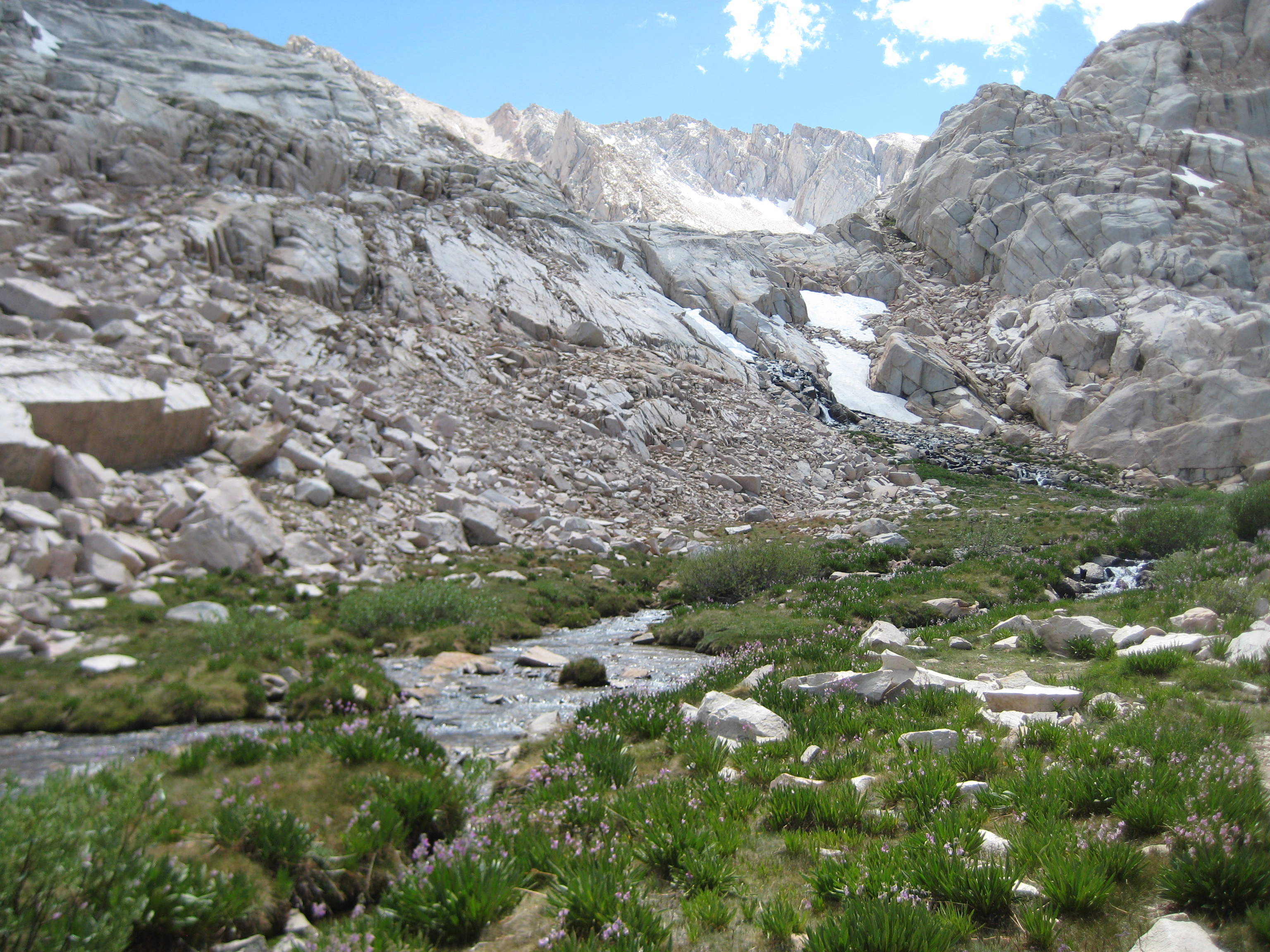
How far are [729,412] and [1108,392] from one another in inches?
1429

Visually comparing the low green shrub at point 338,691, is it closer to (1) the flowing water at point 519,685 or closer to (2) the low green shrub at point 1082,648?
(1) the flowing water at point 519,685

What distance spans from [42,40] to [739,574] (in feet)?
166

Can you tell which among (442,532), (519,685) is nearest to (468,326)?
(442,532)

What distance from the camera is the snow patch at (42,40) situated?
37781 mm

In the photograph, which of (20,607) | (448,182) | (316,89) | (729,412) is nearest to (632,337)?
(729,412)

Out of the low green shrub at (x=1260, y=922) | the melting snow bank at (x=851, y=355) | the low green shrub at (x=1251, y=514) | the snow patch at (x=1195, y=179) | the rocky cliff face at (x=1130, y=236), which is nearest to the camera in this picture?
the low green shrub at (x=1260, y=922)

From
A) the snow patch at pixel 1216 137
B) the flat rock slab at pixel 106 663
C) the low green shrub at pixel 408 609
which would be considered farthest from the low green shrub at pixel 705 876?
the snow patch at pixel 1216 137

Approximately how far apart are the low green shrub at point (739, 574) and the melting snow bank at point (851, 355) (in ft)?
128

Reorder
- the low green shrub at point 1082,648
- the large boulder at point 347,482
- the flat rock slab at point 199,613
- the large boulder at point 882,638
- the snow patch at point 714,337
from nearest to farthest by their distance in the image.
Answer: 1. the low green shrub at point 1082,648
2. the large boulder at point 882,638
3. the flat rock slab at point 199,613
4. the large boulder at point 347,482
5. the snow patch at point 714,337

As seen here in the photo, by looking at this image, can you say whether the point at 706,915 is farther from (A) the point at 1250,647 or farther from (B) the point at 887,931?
(A) the point at 1250,647

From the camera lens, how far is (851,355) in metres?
68.2

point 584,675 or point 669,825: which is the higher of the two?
point 669,825

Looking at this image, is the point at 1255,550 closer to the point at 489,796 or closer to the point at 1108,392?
the point at 489,796

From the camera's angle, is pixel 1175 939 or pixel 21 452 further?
pixel 21 452
